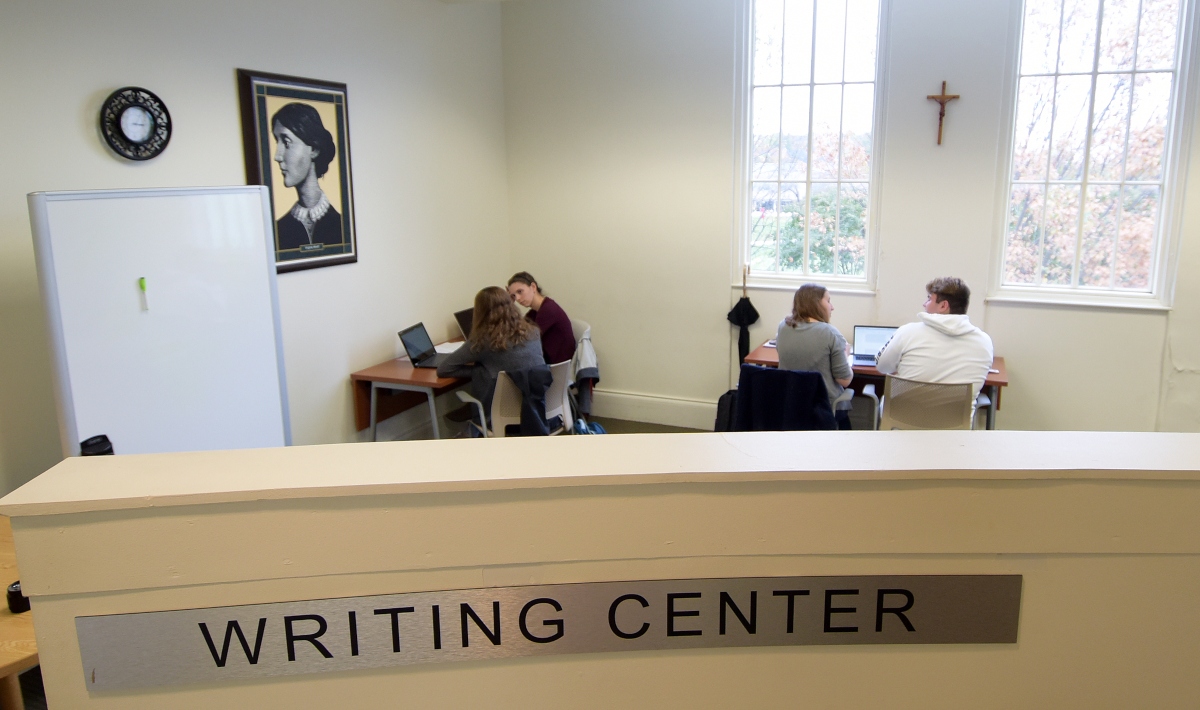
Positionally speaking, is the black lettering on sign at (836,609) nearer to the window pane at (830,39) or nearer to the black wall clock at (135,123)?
the black wall clock at (135,123)

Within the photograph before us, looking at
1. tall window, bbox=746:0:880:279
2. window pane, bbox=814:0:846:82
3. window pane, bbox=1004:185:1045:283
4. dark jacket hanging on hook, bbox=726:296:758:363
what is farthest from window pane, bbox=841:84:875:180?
dark jacket hanging on hook, bbox=726:296:758:363

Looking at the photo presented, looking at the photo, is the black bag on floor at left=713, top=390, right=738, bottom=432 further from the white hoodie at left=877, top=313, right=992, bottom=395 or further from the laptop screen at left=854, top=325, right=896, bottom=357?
the laptop screen at left=854, top=325, right=896, bottom=357

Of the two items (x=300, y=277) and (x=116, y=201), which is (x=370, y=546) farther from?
(x=300, y=277)

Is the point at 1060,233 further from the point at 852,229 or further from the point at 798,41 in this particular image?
the point at 798,41

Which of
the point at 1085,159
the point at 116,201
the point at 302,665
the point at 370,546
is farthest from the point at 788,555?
the point at 1085,159

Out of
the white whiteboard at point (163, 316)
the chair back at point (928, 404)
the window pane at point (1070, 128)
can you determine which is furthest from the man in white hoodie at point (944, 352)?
the white whiteboard at point (163, 316)

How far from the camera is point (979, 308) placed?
474cm

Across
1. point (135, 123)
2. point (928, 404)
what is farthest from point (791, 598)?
point (135, 123)

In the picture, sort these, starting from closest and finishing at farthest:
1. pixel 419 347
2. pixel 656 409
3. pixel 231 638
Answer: pixel 231 638, pixel 419 347, pixel 656 409

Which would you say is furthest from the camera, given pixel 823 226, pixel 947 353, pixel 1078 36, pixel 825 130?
pixel 823 226

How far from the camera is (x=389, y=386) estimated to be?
4586 millimetres

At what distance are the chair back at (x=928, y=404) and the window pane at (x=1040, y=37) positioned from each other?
1.98 meters

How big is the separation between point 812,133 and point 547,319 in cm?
189

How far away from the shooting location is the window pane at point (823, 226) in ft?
16.6
